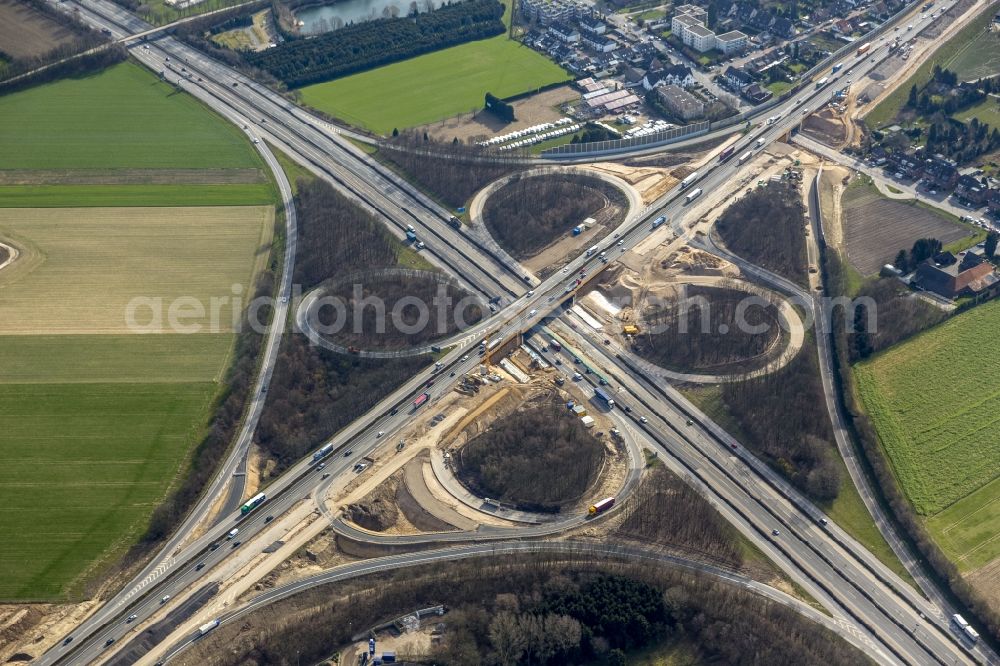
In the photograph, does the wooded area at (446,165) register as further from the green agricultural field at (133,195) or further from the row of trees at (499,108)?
the green agricultural field at (133,195)

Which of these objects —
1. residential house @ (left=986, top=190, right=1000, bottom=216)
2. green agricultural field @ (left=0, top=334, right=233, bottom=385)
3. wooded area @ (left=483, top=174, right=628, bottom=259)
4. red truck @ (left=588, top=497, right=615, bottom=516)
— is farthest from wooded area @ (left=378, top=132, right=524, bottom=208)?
residential house @ (left=986, top=190, right=1000, bottom=216)

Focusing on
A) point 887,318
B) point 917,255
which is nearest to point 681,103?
point 917,255

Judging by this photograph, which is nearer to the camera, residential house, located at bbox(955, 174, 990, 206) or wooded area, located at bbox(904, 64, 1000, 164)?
residential house, located at bbox(955, 174, 990, 206)

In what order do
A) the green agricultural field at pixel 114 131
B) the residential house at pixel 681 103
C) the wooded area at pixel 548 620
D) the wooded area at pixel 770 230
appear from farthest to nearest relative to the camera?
the residential house at pixel 681 103, the green agricultural field at pixel 114 131, the wooded area at pixel 770 230, the wooded area at pixel 548 620

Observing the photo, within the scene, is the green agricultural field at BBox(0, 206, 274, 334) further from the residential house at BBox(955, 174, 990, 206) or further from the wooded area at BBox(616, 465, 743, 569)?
the residential house at BBox(955, 174, 990, 206)

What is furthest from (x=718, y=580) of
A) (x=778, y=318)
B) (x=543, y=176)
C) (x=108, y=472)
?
(x=543, y=176)

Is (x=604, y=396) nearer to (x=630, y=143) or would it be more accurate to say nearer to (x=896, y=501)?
(x=896, y=501)

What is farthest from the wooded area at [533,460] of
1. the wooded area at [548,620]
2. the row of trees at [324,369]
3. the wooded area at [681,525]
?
the row of trees at [324,369]
